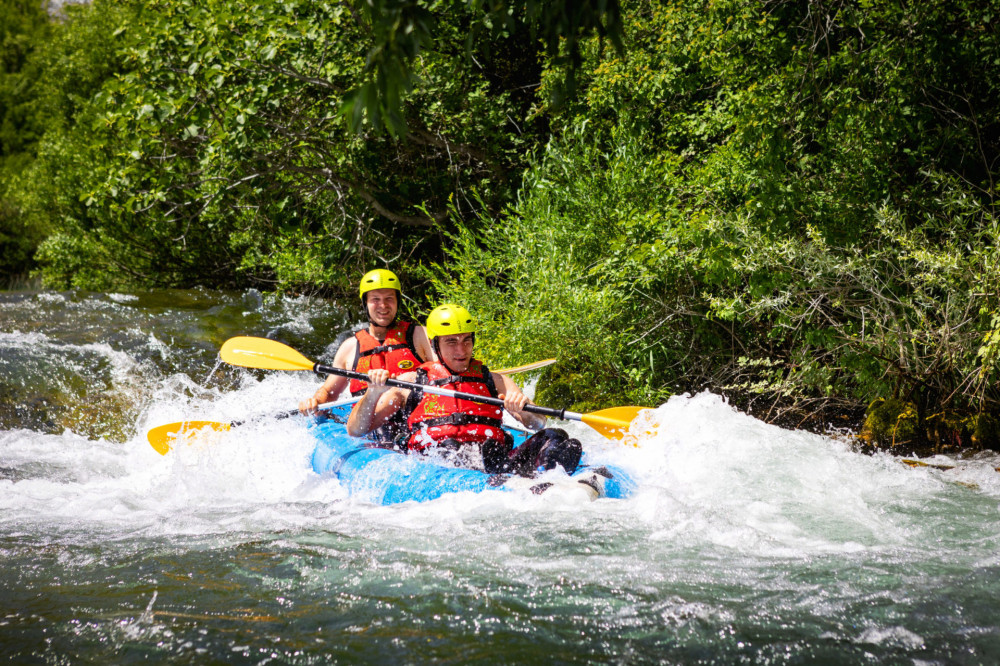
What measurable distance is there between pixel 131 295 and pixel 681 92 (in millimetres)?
7237

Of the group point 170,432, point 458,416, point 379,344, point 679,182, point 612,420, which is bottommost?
point 170,432

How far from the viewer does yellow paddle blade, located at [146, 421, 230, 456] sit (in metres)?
5.55

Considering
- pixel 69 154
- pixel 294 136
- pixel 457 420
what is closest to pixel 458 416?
pixel 457 420

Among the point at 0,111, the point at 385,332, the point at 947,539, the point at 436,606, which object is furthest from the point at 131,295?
the point at 0,111

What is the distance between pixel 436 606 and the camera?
2736 millimetres

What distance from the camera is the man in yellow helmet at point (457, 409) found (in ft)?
14.3

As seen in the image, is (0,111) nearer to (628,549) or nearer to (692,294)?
(692,294)

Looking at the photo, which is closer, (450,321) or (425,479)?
(425,479)

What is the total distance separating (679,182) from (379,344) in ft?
8.73

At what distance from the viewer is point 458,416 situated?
14.6 feet

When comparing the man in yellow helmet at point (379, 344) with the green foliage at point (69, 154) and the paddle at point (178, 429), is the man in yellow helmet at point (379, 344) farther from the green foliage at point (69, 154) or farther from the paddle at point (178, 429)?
the green foliage at point (69, 154)

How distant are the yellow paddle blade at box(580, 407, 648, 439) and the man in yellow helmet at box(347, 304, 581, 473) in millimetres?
305

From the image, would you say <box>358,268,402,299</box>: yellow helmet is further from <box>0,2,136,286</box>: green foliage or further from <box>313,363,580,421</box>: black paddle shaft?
<box>0,2,136,286</box>: green foliage

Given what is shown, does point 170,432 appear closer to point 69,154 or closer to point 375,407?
point 375,407
